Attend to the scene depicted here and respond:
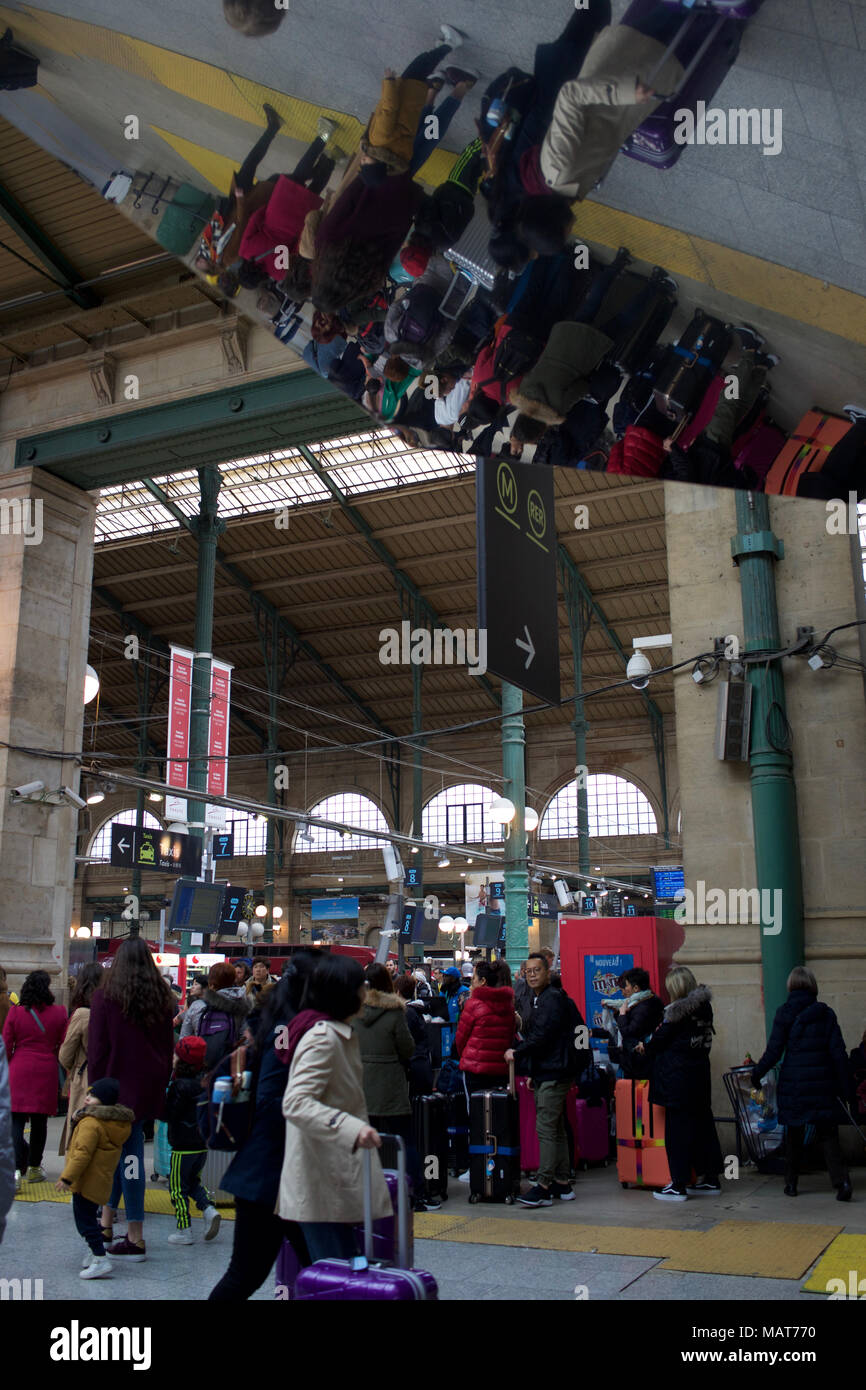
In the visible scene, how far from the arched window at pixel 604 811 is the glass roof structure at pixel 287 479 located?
13972 millimetres

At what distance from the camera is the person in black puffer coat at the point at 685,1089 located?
7.59m

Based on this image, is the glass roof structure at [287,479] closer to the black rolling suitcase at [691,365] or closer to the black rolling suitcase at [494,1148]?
the black rolling suitcase at [494,1148]

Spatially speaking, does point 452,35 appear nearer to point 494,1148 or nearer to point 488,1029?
point 488,1029

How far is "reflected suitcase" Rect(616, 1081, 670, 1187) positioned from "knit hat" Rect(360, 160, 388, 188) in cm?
703

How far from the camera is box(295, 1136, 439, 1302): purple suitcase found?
3.28 m

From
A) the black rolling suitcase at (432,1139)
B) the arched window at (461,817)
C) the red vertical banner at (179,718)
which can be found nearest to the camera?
the black rolling suitcase at (432,1139)

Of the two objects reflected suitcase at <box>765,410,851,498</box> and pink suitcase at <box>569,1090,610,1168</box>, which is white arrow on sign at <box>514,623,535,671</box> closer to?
reflected suitcase at <box>765,410,851,498</box>

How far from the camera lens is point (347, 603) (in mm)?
36031

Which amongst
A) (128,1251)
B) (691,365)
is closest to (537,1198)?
(128,1251)

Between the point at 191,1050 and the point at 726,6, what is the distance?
590 centimetres

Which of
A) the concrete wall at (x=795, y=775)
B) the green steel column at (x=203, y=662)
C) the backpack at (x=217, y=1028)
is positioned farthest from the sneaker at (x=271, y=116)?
the green steel column at (x=203, y=662)

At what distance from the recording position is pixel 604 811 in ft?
131

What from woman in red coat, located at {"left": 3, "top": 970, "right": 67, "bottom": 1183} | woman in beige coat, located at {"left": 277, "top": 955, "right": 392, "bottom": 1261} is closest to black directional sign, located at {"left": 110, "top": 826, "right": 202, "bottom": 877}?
woman in red coat, located at {"left": 3, "top": 970, "right": 67, "bottom": 1183}
